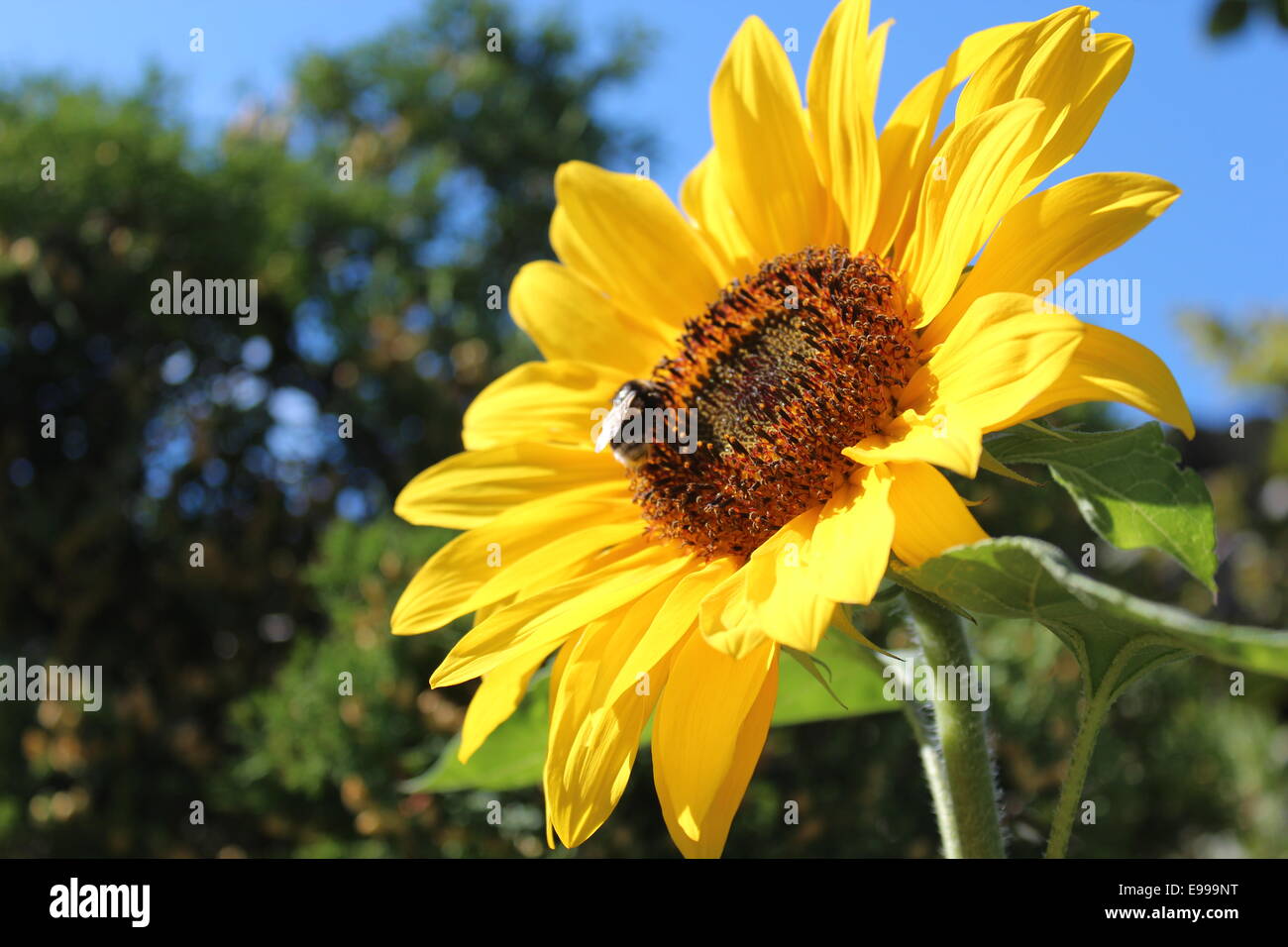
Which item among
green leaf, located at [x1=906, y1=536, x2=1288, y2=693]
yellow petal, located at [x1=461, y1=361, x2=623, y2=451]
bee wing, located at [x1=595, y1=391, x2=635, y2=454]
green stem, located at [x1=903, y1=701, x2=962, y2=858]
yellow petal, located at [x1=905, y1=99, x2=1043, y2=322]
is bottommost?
green stem, located at [x1=903, y1=701, x2=962, y2=858]

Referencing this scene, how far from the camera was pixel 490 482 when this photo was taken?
1.35m

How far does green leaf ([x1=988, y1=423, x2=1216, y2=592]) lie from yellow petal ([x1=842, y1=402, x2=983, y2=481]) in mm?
69

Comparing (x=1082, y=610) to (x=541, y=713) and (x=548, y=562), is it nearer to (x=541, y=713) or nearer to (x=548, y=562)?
(x=548, y=562)

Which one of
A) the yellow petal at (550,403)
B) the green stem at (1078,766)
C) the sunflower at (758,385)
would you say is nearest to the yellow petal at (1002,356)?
the sunflower at (758,385)

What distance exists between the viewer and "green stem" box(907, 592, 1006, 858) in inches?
38.9

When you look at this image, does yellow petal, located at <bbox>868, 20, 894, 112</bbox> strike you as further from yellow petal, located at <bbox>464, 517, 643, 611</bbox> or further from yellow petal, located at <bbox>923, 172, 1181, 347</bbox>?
yellow petal, located at <bbox>464, 517, 643, 611</bbox>

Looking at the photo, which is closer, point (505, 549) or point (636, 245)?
point (505, 549)

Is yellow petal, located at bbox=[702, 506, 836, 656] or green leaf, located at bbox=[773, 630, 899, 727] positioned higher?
yellow petal, located at bbox=[702, 506, 836, 656]

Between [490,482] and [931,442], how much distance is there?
0.63 metres

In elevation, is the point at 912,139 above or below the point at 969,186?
above

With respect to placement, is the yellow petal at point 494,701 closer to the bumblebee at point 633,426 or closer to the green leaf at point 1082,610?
the bumblebee at point 633,426

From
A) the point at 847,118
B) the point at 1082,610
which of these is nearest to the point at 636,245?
the point at 847,118

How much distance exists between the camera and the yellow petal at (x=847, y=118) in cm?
114

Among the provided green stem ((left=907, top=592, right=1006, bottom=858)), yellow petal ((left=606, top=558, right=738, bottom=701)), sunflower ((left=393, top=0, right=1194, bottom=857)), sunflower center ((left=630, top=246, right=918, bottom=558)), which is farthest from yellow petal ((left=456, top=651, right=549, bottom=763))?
green stem ((left=907, top=592, right=1006, bottom=858))
